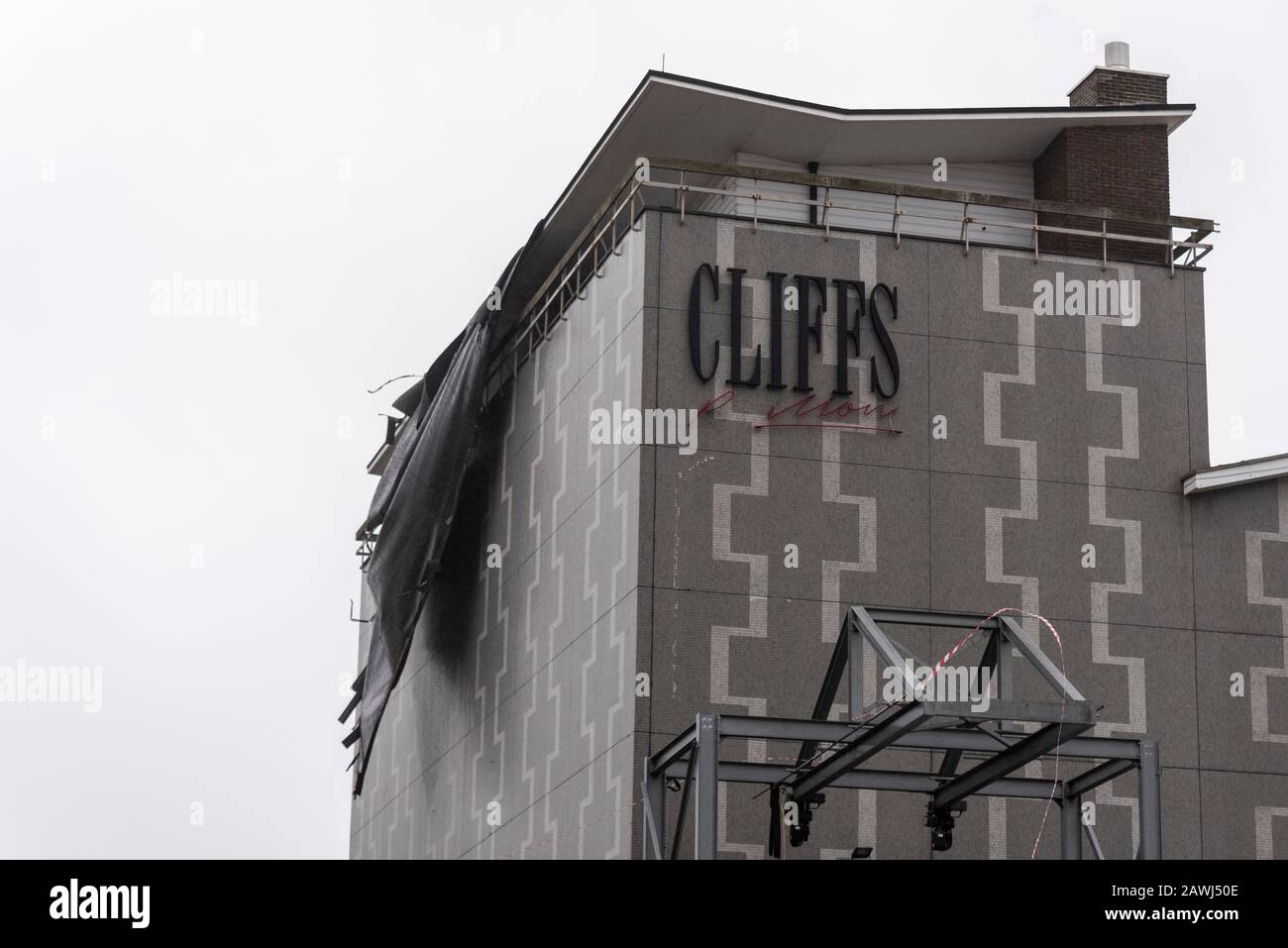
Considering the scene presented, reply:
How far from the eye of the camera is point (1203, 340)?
32.6 m

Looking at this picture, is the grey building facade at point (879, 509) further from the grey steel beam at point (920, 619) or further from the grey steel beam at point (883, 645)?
the grey steel beam at point (883, 645)

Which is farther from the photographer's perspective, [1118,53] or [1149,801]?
[1118,53]

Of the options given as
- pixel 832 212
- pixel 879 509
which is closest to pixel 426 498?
pixel 832 212

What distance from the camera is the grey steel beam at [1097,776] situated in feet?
83.6

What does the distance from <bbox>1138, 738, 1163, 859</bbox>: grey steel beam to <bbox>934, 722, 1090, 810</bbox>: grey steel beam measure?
1225mm

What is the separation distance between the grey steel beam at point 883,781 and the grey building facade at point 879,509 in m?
1.98

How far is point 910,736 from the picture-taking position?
25.1 metres

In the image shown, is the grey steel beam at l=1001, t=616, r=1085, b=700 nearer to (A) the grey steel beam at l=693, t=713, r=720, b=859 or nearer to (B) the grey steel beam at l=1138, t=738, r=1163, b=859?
(B) the grey steel beam at l=1138, t=738, r=1163, b=859

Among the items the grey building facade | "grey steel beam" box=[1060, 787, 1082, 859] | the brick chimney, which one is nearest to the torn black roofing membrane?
the grey building facade

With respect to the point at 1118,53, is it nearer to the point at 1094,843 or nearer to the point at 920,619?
the point at 920,619

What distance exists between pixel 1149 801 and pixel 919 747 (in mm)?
2795
